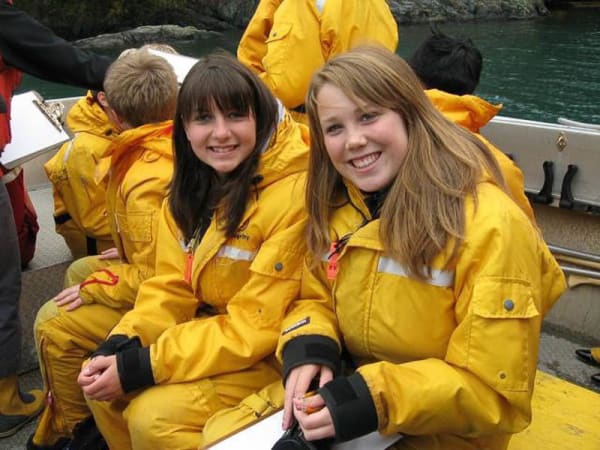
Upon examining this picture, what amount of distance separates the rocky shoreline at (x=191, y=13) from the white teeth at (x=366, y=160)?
25.5m

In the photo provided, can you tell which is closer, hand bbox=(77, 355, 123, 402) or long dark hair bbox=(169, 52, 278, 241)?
hand bbox=(77, 355, 123, 402)

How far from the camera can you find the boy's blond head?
222 centimetres

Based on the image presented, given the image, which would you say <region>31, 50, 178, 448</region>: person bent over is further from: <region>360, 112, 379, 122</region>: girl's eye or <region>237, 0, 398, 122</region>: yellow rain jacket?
<region>360, 112, 379, 122</region>: girl's eye

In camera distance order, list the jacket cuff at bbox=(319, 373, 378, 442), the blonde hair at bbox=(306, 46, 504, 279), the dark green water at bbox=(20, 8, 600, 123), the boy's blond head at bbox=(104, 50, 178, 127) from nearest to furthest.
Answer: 1. the jacket cuff at bbox=(319, 373, 378, 442)
2. the blonde hair at bbox=(306, 46, 504, 279)
3. the boy's blond head at bbox=(104, 50, 178, 127)
4. the dark green water at bbox=(20, 8, 600, 123)

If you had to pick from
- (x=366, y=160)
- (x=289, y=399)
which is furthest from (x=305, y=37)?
(x=289, y=399)

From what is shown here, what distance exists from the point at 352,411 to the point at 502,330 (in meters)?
0.33

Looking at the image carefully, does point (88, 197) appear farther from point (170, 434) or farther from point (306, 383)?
point (306, 383)

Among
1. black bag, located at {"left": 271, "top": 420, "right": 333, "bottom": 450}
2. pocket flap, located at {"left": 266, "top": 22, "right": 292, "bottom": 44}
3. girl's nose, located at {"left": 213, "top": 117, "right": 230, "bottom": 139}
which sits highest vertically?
pocket flap, located at {"left": 266, "top": 22, "right": 292, "bottom": 44}

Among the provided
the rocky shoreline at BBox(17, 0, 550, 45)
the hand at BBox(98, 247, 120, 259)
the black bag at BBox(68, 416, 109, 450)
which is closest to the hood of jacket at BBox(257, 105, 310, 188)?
the hand at BBox(98, 247, 120, 259)

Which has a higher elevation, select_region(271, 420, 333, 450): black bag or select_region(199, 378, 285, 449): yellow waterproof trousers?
select_region(271, 420, 333, 450): black bag

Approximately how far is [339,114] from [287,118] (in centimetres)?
51

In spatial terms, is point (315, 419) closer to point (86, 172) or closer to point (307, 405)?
point (307, 405)

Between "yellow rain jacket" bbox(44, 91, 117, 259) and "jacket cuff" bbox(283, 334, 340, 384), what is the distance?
1310 mm

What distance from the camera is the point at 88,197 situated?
2613mm
